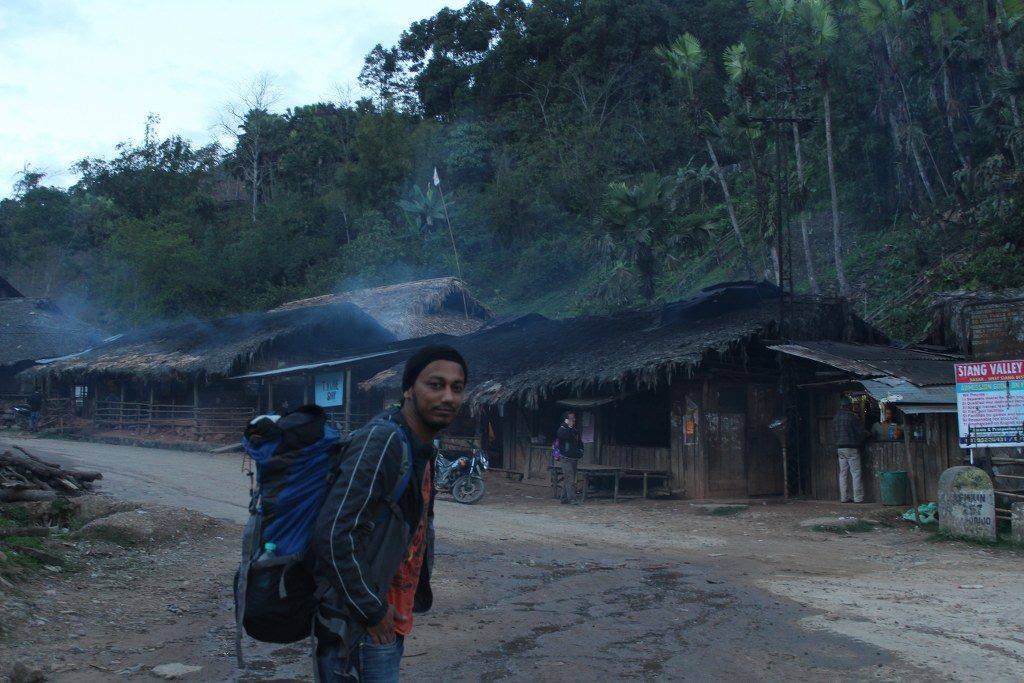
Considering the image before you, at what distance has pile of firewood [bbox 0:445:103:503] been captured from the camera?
407 inches

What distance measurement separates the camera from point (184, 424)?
27469 mm

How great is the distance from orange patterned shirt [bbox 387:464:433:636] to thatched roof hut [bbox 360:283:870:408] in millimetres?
12261

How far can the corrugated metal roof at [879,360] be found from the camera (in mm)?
13305

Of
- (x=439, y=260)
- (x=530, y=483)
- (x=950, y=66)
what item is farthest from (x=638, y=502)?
(x=439, y=260)

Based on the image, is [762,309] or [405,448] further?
[762,309]

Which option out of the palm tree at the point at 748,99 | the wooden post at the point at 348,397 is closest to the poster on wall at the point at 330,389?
the wooden post at the point at 348,397

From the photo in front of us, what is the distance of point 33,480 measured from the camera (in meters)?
11.2

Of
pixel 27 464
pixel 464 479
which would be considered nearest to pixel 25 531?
pixel 27 464

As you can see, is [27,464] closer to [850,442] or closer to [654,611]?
[654,611]

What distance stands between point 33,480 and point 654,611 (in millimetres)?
8119

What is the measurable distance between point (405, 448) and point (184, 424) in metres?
26.5

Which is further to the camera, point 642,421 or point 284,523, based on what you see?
point 642,421

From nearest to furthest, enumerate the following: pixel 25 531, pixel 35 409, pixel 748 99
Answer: pixel 25 531, pixel 748 99, pixel 35 409

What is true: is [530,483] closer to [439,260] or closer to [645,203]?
[645,203]
